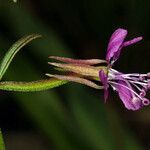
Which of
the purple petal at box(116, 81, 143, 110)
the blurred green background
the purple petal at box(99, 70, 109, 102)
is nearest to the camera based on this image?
the purple petal at box(99, 70, 109, 102)

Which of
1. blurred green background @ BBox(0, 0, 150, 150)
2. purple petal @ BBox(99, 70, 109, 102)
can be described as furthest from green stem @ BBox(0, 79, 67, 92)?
blurred green background @ BBox(0, 0, 150, 150)

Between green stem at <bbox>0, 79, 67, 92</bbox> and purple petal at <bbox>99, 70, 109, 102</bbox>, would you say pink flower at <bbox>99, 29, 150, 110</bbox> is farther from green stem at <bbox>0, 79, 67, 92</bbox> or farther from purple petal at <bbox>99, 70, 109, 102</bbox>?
green stem at <bbox>0, 79, 67, 92</bbox>

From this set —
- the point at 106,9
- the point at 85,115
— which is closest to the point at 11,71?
the point at 85,115

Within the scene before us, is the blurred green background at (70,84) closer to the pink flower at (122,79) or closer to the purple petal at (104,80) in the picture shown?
the pink flower at (122,79)

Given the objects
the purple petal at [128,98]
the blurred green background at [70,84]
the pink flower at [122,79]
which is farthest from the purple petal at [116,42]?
the blurred green background at [70,84]

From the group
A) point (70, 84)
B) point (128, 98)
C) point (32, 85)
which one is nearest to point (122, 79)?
point (128, 98)

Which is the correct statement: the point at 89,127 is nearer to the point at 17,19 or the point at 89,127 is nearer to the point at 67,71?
the point at 17,19

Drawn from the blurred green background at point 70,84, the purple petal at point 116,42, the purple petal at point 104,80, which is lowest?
the blurred green background at point 70,84
